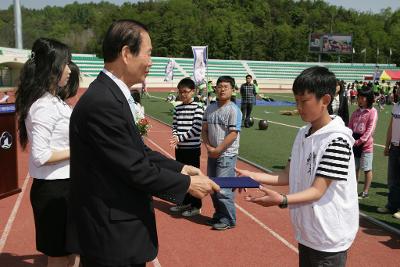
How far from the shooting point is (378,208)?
657 centimetres

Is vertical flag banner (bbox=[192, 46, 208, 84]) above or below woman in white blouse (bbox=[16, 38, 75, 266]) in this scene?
above

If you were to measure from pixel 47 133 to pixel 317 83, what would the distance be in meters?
1.95

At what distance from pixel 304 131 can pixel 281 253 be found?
8.56 ft

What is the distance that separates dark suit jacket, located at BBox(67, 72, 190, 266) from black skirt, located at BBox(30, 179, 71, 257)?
1.03 meters

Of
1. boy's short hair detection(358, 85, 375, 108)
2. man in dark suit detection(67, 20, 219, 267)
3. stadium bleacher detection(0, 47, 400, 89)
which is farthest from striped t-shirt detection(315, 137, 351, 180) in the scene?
stadium bleacher detection(0, 47, 400, 89)

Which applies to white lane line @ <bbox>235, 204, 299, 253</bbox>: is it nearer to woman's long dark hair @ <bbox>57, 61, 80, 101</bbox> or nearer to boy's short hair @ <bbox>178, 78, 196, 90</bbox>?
boy's short hair @ <bbox>178, 78, 196, 90</bbox>

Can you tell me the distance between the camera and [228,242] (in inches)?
207

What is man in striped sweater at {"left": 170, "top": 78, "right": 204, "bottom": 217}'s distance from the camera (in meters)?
6.18

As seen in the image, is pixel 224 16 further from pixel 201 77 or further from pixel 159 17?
pixel 201 77

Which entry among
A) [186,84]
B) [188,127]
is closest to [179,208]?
[188,127]

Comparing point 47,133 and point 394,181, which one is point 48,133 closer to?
point 47,133

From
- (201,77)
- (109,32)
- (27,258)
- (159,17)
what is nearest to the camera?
(109,32)

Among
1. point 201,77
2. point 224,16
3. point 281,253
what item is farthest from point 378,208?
point 224,16

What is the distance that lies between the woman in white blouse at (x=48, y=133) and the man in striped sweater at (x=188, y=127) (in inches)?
122
